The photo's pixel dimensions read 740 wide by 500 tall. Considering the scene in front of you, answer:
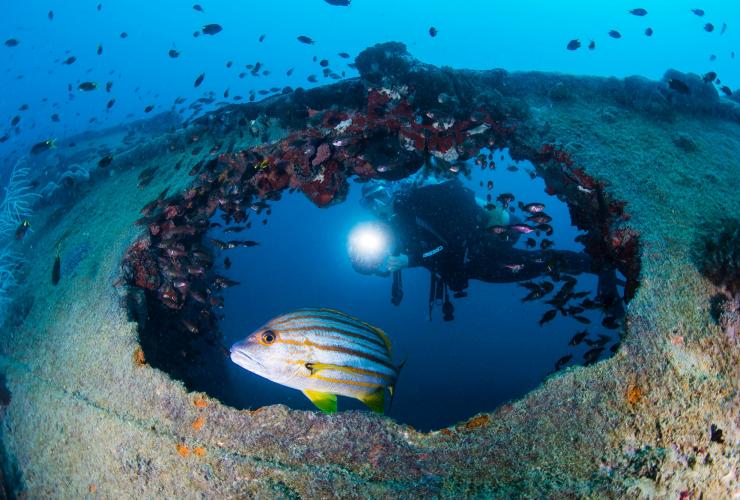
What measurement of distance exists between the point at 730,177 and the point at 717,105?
2.21 meters

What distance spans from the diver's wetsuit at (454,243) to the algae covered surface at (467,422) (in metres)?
2.58

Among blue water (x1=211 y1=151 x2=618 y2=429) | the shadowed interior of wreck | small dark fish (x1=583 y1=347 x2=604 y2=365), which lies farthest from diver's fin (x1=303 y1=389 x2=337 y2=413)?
small dark fish (x1=583 y1=347 x2=604 y2=365)

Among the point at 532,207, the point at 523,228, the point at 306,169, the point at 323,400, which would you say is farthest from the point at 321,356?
the point at 532,207

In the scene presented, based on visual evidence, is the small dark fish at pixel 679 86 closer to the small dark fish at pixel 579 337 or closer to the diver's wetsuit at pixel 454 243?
the diver's wetsuit at pixel 454 243

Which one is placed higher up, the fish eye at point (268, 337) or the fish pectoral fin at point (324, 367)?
the fish eye at point (268, 337)

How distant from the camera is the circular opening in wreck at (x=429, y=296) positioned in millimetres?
4059

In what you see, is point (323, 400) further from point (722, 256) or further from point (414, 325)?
point (414, 325)

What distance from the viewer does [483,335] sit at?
23.0 metres

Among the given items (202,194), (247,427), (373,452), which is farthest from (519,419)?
(202,194)

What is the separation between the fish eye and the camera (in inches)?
82.6

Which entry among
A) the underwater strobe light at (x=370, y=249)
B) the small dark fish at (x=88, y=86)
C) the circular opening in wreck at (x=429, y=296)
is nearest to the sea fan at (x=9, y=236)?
the circular opening in wreck at (x=429, y=296)

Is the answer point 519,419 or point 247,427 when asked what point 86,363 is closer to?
point 247,427

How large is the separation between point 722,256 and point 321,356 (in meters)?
2.56

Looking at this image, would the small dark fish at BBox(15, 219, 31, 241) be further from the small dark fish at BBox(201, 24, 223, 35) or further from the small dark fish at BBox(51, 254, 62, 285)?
the small dark fish at BBox(201, 24, 223, 35)
